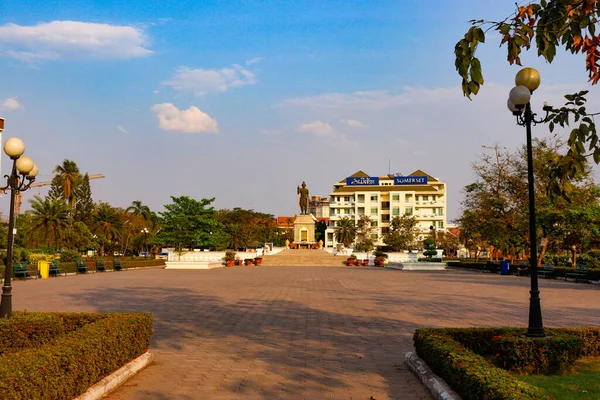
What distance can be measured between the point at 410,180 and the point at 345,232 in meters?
21.7

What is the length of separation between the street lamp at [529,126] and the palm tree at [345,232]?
295ft

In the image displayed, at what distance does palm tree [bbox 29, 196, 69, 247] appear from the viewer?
149 feet

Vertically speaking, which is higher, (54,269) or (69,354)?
(69,354)

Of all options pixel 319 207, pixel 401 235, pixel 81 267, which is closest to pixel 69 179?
pixel 81 267

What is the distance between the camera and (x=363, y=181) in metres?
112

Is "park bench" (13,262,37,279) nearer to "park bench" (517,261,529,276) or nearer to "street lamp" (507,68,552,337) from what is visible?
"street lamp" (507,68,552,337)

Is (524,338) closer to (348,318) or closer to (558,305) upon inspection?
(348,318)

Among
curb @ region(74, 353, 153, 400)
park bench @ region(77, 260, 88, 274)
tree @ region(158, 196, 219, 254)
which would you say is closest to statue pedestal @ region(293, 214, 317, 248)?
tree @ region(158, 196, 219, 254)

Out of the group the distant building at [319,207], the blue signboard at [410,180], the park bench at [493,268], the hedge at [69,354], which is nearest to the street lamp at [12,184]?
the hedge at [69,354]

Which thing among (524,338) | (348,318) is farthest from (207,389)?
(348,318)

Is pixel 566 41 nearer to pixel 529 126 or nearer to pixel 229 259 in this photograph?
pixel 529 126

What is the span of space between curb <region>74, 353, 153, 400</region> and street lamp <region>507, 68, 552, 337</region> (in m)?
5.42

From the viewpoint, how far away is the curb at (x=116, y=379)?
573 centimetres

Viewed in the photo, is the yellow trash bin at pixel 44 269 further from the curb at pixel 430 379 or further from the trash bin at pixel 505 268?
the trash bin at pixel 505 268
